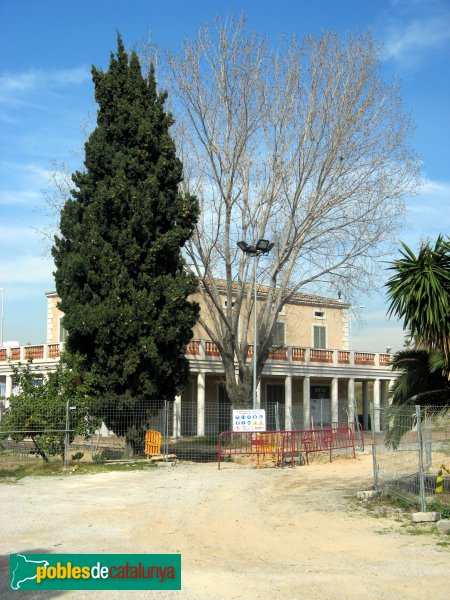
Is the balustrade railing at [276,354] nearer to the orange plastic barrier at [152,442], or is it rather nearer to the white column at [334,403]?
the white column at [334,403]

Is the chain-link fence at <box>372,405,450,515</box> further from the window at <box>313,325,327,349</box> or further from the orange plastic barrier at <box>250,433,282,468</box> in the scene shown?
the window at <box>313,325,327,349</box>

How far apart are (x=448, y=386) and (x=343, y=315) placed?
3333cm

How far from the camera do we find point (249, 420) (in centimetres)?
2222

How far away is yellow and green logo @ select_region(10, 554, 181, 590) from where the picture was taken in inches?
295

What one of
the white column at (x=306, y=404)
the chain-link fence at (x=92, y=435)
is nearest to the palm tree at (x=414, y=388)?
the chain-link fence at (x=92, y=435)

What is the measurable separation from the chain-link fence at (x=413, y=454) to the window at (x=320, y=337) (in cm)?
2904

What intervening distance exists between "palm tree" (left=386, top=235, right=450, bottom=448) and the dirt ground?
224 centimetres

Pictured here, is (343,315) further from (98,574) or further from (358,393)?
(98,574)

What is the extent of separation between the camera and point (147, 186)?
71.0ft

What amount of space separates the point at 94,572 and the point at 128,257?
14.0m

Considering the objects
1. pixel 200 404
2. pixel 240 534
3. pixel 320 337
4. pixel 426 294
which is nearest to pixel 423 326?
pixel 426 294

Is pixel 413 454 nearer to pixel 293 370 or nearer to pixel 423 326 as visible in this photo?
pixel 423 326

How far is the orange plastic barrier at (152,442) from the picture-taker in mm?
21281

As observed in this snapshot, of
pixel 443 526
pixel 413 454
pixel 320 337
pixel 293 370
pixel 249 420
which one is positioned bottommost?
pixel 443 526
